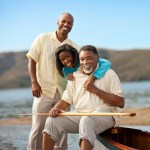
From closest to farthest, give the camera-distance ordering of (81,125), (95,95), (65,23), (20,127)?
1. (81,125)
2. (95,95)
3. (65,23)
4. (20,127)

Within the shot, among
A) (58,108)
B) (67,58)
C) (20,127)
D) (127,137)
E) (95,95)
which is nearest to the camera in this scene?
(95,95)

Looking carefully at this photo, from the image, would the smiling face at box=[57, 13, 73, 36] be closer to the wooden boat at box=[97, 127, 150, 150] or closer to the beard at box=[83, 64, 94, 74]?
the beard at box=[83, 64, 94, 74]

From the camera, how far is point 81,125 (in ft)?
18.6

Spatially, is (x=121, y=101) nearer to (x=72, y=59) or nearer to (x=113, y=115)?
(x=113, y=115)

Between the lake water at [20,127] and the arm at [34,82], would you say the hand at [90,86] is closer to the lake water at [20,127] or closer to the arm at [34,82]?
the arm at [34,82]

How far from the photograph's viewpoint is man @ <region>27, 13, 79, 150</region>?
724 centimetres

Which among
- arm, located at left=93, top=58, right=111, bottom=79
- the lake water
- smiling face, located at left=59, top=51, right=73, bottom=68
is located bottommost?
the lake water

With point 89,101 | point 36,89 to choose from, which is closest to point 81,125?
point 89,101

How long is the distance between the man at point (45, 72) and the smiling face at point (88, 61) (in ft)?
3.73

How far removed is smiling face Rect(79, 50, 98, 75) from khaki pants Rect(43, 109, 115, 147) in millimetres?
575

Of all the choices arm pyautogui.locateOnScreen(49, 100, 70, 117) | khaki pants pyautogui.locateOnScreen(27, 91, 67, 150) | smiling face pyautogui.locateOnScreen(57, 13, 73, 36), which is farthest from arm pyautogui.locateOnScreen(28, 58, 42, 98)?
arm pyautogui.locateOnScreen(49, 100, 70, 117)

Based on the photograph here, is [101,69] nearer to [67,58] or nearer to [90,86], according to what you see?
[90,86]

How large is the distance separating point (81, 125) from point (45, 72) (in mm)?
1827

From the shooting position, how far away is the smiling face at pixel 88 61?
6.11 meters
